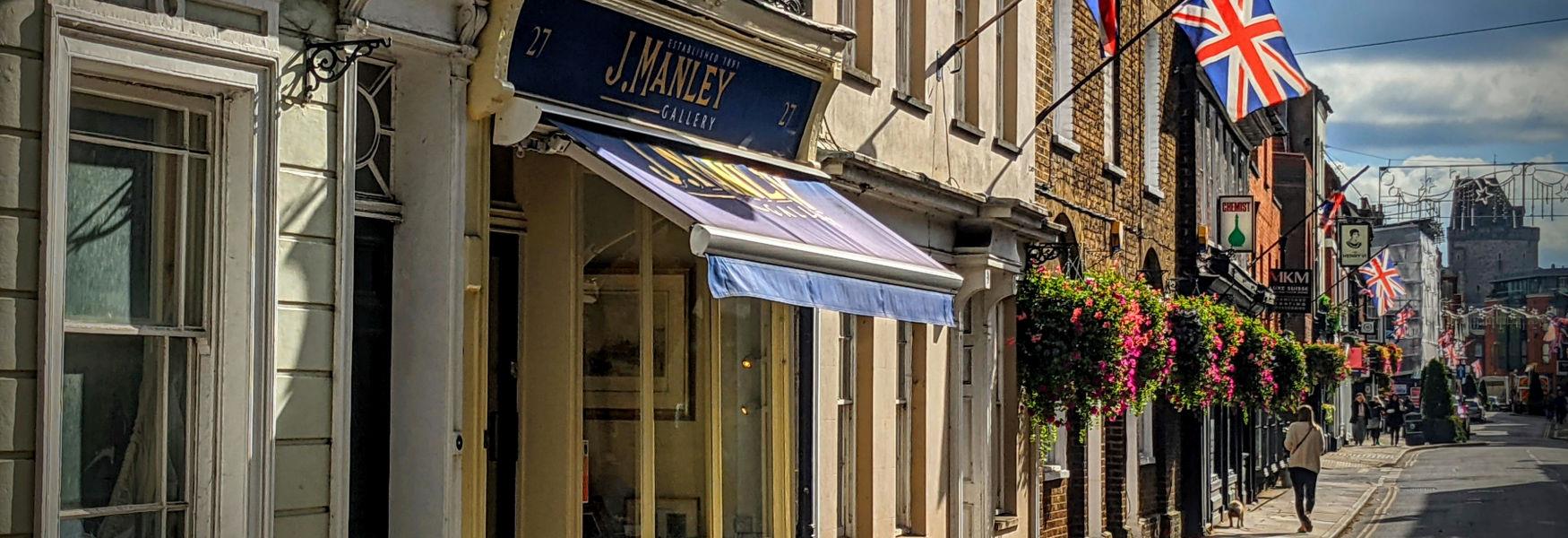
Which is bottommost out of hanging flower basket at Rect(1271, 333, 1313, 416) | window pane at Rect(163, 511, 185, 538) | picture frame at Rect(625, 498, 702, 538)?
picture frame at Rect(625, 498, 702, 538)

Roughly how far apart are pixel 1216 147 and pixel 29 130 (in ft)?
84.2

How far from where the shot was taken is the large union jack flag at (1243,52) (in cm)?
2105

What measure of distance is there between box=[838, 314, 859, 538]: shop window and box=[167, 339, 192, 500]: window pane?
21.7ft

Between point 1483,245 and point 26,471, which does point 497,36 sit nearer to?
point 26,471

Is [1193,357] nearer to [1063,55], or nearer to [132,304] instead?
[1063,55]

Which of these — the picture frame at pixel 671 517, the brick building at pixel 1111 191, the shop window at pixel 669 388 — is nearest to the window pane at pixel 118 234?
the shop window at pixel 669 388

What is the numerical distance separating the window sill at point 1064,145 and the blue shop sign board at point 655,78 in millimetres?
7334

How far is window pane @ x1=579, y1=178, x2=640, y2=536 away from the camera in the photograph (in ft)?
30.7

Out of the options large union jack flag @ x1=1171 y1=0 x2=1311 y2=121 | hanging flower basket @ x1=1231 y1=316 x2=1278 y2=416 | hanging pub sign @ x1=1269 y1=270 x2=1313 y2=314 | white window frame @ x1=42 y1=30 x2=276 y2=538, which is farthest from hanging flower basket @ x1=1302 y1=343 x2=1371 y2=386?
white window frame @ x1=42 y1=30 x2=276 y2=538

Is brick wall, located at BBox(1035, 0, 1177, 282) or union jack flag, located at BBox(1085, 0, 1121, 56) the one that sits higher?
union jack flag, located at BBox(1085, 0, 1121, 56)

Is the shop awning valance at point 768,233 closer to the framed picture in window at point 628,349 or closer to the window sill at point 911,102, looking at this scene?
the framed picture in window at point 628,349

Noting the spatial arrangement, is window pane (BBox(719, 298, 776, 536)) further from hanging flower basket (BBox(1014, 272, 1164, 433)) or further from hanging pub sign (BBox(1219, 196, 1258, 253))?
Result: hanging pub sign (BBox(1219, 196, 1258, 253))

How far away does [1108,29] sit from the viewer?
723 inches

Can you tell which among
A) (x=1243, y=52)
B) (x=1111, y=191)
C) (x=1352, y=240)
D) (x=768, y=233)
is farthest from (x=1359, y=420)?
(x=768, y=233)
